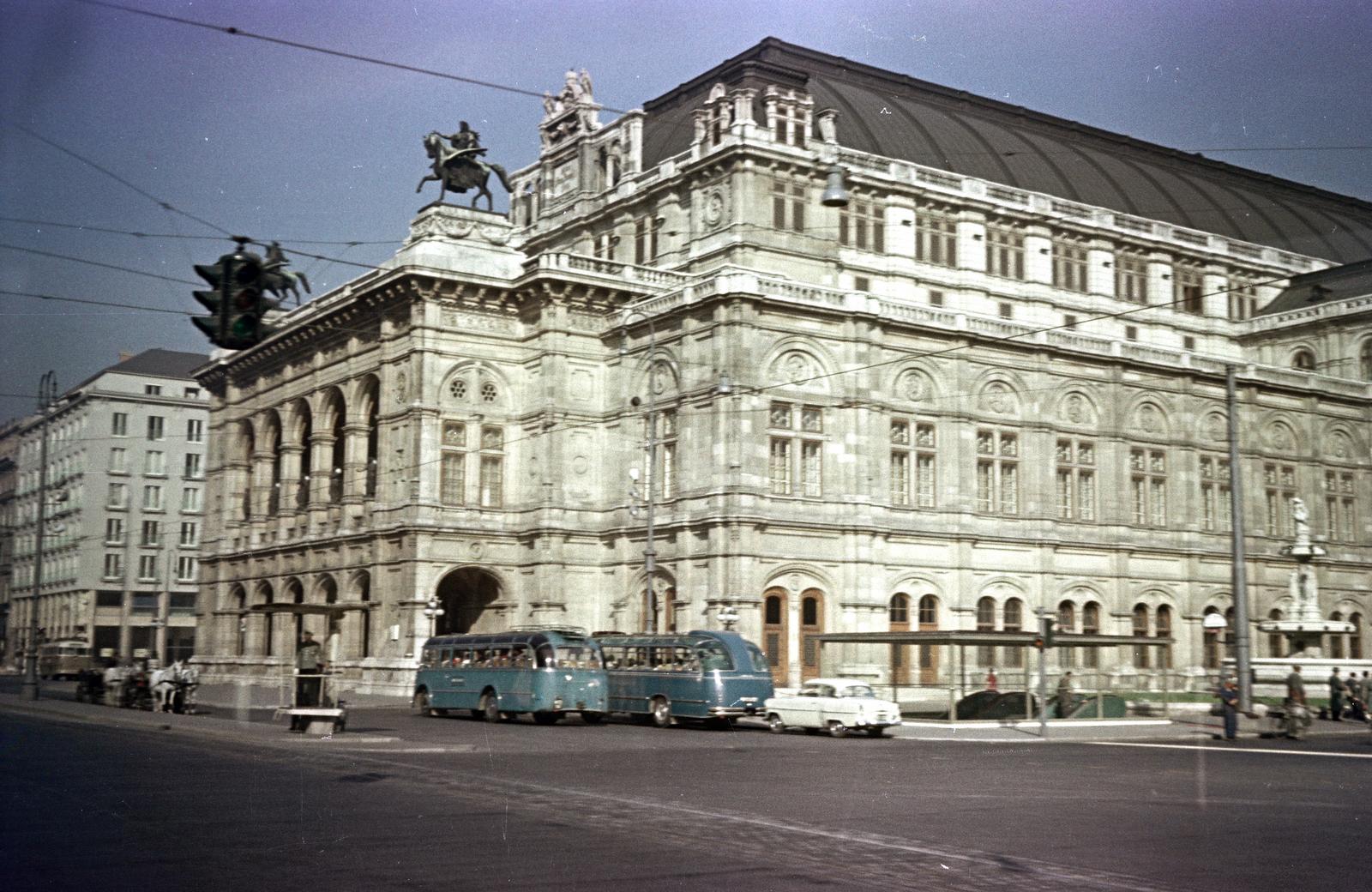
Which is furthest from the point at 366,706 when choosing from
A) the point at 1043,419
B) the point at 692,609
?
the point at 1043,419

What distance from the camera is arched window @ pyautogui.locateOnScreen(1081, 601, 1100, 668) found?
62.1 metres

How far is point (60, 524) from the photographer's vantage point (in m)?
74.6

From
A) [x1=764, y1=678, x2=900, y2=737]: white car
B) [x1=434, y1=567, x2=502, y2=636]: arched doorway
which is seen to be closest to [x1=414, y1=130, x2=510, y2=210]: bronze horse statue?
[x1=434, y1=567, x2=502, y2=636]: arched doorway

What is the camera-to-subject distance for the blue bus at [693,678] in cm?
4131

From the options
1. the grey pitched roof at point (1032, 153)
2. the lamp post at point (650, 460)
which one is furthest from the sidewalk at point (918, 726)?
the grey pitched roof at point (1032, 153)

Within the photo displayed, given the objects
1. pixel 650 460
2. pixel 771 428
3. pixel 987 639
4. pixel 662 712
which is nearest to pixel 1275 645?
pixel 771 428

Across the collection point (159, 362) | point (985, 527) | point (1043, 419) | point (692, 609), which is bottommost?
point (692, 609)

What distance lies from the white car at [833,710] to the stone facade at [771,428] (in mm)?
11220

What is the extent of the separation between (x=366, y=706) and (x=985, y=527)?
85.8 ft

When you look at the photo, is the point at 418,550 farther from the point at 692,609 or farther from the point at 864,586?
the point at 864,586

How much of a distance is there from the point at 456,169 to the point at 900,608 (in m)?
25.7

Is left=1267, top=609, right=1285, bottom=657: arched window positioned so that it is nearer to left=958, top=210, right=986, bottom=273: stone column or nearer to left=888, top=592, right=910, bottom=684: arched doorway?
left=888, top=592, right=910, bottom=684: arched doorway

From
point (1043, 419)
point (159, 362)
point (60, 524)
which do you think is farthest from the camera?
point (159, 362)

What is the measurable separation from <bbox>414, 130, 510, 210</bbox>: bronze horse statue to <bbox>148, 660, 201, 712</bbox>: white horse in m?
24.6
